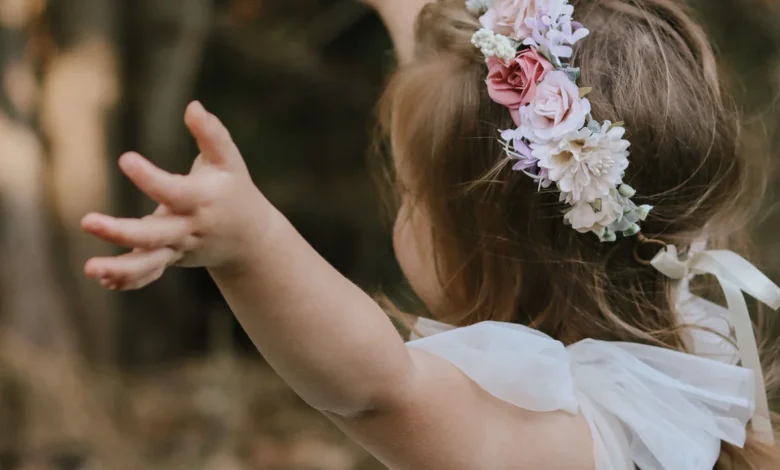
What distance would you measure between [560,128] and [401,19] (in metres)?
0.30

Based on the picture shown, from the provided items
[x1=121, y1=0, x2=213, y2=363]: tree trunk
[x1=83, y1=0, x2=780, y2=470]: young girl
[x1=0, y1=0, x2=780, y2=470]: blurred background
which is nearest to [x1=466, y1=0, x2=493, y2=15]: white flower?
[x1=83, y1=0, x2=780, y2=470]: young girl

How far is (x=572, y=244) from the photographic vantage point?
54 cm

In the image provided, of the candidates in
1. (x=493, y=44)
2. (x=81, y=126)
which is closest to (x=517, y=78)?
(x=493, y=44)

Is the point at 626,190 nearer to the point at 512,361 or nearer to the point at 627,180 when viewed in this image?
the point at 627,180

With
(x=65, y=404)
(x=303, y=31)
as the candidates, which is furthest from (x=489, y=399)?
(x=303, y=31)

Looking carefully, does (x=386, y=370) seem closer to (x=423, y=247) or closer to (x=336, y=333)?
(x=336, y=333)

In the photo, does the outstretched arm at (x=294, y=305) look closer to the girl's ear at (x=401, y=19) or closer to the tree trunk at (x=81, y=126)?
the girl's ear at (x=401, y=19)

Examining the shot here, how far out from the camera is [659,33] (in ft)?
1.77

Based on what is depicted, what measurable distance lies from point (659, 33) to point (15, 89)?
1.19 metres

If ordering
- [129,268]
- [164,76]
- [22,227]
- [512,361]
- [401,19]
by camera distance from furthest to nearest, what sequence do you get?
[164,76], [22,227], [401,19], [512,361], [129,268]

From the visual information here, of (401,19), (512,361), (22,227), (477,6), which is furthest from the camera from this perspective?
(22,227)

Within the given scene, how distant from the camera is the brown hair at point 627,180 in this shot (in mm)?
518

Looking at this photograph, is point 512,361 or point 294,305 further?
point 512,361

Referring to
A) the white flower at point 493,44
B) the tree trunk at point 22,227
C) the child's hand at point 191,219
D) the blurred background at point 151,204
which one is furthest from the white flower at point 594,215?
the tree trunk at point 22,227
